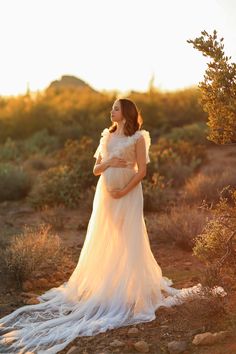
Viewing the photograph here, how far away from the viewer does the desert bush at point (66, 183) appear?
12.3 meters

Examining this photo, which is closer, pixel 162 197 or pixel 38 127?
pixel 162 197

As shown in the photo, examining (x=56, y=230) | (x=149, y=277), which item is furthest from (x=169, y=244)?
(x=149, y=277)

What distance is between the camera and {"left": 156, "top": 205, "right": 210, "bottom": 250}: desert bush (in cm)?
874

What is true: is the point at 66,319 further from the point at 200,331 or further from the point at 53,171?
the point at 53,171

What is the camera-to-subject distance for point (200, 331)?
516 cm

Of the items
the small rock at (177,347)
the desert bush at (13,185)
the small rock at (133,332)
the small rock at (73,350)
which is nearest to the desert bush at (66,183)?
the desert bush at (13,185)

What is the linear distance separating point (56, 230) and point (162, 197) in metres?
2.34

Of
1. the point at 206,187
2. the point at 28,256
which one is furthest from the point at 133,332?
the point at 206,187

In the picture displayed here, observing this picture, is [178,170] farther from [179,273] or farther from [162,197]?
[179,273]

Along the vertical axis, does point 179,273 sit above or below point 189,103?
below

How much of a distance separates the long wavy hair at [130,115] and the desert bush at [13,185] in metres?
7.65

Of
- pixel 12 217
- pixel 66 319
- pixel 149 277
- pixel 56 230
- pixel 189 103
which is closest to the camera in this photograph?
pixel 66 319

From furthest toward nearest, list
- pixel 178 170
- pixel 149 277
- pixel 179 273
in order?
1. pixel 178 170
2. pixel 179 273
3. pixel 149 277

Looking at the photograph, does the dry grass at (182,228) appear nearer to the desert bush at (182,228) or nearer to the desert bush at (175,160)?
the desert bush at (182,228)
